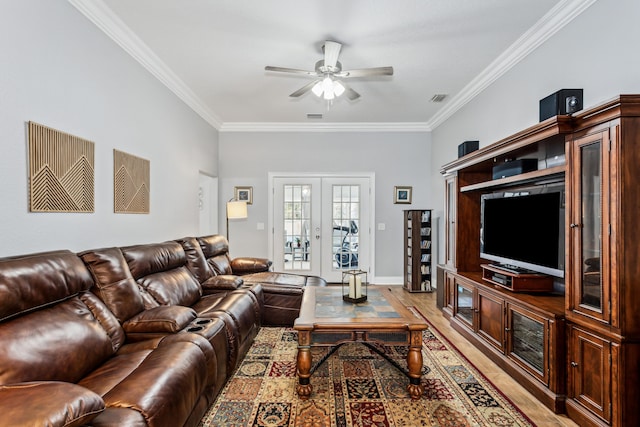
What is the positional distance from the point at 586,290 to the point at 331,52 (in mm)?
2646

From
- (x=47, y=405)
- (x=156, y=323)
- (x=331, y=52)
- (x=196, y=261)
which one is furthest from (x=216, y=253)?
(x=47, y=405)

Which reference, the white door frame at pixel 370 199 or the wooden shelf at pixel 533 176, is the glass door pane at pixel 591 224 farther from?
the white door frame at pixel 370 199

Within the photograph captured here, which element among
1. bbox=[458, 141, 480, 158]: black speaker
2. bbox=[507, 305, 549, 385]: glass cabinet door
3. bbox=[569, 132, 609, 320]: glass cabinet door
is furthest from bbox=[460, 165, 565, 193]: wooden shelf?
bbox=[507, 305, 549, 385]: glass cabinet door

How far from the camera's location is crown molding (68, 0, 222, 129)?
246 centimetres

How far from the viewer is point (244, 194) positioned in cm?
585

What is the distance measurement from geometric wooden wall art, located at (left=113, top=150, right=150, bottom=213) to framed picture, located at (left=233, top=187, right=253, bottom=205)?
2482mm

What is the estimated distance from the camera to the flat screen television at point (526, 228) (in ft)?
8.21

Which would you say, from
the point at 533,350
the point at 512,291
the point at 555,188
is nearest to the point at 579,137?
the point at 555,188

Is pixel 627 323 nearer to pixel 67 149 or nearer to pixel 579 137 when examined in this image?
pixel 579 137

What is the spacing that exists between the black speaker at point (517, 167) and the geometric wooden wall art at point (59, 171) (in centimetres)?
356

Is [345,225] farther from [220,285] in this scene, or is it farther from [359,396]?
[359,396]

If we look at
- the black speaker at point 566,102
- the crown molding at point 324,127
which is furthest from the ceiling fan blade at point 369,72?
the crown molding at point 324,127

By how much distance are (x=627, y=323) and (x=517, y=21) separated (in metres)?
2.42

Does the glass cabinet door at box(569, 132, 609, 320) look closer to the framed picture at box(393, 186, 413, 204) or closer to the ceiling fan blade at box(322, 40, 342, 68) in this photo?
the ceiling fan blade at box(322, 40, 342, 68)
